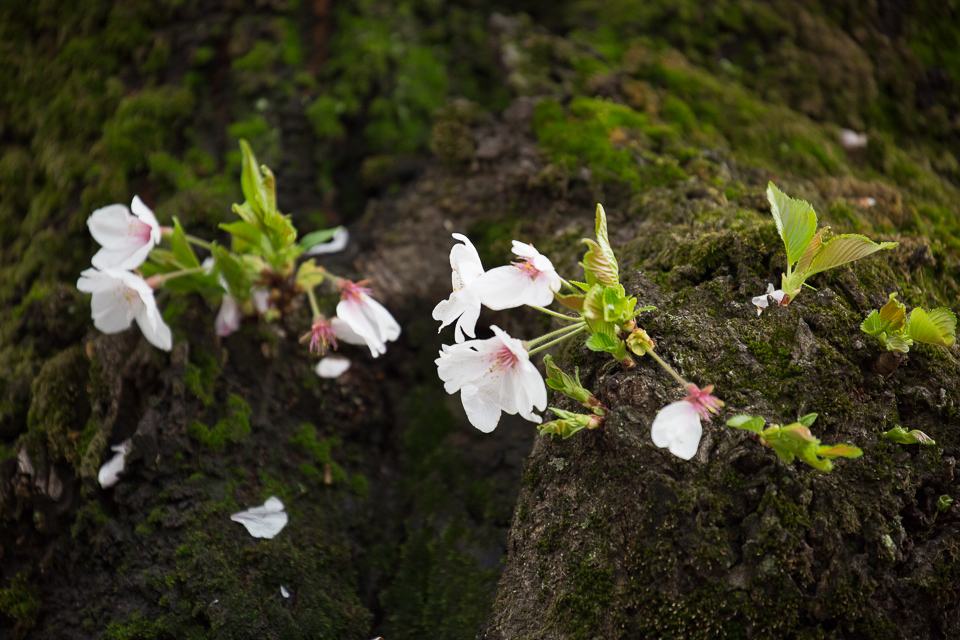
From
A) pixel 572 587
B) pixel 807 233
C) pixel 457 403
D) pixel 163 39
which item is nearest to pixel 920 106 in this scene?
pixel 807 233

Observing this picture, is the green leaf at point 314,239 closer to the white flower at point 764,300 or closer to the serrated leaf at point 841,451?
the white flower at point 764,300

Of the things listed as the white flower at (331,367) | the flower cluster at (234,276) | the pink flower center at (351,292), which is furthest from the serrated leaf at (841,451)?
the white flower at (331,367)

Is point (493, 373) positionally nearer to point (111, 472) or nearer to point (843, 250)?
point (843, 250)

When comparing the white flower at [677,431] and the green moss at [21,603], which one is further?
the green moss at [21,603]

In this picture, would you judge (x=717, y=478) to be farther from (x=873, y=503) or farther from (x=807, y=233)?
(x=807, y=233)

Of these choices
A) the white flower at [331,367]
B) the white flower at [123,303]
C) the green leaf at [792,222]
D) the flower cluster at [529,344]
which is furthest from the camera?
the white flower at [331,367]

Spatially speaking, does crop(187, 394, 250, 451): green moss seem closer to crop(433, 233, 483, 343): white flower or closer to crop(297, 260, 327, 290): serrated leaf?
crop(297, 260, 327, 290): serrated leaf

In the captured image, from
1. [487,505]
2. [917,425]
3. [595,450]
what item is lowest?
[487,505]

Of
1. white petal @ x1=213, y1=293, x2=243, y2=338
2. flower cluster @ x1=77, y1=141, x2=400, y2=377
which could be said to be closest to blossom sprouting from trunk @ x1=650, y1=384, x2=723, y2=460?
flower cluster @ x1=77, y1=141, x2=400, y2=377
